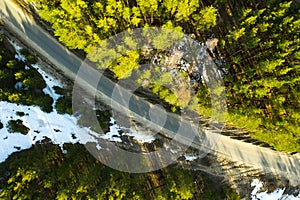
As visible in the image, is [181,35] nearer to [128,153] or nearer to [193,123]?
[193,123]

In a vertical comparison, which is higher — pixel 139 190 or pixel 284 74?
pixel 284 74

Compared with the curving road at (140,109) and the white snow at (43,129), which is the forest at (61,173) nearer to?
the white snow at (43,129)

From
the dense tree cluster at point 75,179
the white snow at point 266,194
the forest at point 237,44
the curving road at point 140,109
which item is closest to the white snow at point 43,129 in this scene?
the dense tree cluster at point 75,179

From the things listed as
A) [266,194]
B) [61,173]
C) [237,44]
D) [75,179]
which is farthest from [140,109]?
[266,194]

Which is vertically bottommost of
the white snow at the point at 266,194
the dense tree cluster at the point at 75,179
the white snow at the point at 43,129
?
the white snow at the point at 266,194

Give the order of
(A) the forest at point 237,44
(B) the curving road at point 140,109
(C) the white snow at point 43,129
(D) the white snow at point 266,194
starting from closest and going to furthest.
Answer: (A) the forest at point 237,44 < (C) the white snow at point 43,129 < (B) the curving road at point 140,109 < (D) the white snow at point 266,194

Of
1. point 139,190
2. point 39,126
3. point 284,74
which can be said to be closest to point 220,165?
point 139,190

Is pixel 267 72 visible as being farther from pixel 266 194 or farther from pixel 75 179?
pixel 75 179
